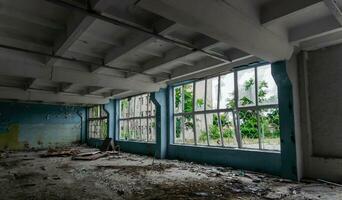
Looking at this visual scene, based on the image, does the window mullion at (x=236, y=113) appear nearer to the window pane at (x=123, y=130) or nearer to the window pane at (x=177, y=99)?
the window pane at (x=177, y=99)

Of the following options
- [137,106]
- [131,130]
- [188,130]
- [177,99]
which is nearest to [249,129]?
[188,130]

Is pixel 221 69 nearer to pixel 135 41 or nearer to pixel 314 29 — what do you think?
pixel 314 29

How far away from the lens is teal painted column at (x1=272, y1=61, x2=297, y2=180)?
5098 millimetres

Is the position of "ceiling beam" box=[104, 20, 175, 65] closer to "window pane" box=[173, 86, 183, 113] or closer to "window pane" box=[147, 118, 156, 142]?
"window pane" box=[173, 86, 183, 113]

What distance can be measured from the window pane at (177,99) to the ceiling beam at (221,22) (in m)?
4.56

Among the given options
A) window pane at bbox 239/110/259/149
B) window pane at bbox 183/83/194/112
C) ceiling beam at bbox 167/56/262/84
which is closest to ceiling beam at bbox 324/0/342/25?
ceiling beam at bbox 167/56/262/84

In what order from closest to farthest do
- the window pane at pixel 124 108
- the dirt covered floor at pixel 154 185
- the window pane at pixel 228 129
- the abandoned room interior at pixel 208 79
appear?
the abandoned room interior at pixel 208 79 < the dirt covered floor at pixel 154 185 < the window pane at pixel 228 129 < the window pane at pixel 124 108

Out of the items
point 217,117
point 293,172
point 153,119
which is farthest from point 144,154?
point 293,172

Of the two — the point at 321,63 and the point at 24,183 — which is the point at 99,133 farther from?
the point at 321,63

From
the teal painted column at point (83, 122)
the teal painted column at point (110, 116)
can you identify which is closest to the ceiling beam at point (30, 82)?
the teal painted column at point (110, 116)

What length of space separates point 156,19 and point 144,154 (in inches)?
278

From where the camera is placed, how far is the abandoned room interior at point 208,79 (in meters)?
3.67

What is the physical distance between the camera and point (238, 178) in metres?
5.36

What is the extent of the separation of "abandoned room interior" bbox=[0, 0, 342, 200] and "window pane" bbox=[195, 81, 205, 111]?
0.03 meters
